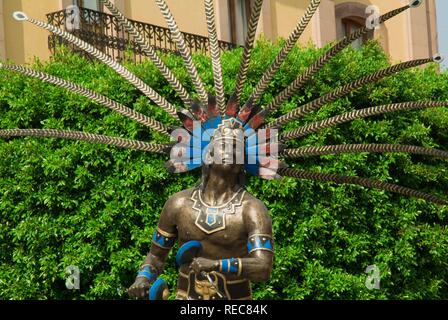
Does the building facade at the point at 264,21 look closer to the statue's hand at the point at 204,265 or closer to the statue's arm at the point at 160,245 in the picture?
the statue's arm at the point at 160,245

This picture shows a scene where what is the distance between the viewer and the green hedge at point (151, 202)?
15.2m

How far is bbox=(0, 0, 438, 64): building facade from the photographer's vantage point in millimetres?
20516

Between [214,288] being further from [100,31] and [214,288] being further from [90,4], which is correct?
[90,4]

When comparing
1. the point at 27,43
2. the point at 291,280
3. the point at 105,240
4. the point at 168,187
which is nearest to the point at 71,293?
the point at 105,240

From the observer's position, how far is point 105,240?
15297 millimetres

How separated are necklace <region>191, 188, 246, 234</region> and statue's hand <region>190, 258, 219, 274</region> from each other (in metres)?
0.43

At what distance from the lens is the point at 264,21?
1013 inches

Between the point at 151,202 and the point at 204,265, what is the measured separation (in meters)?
6.51

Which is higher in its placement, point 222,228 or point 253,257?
point 222,228

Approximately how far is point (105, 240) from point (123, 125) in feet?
5.36

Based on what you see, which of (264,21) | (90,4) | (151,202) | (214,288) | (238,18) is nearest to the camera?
(214,288)

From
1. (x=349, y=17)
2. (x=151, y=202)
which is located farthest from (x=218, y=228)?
(x=349, y=17)
